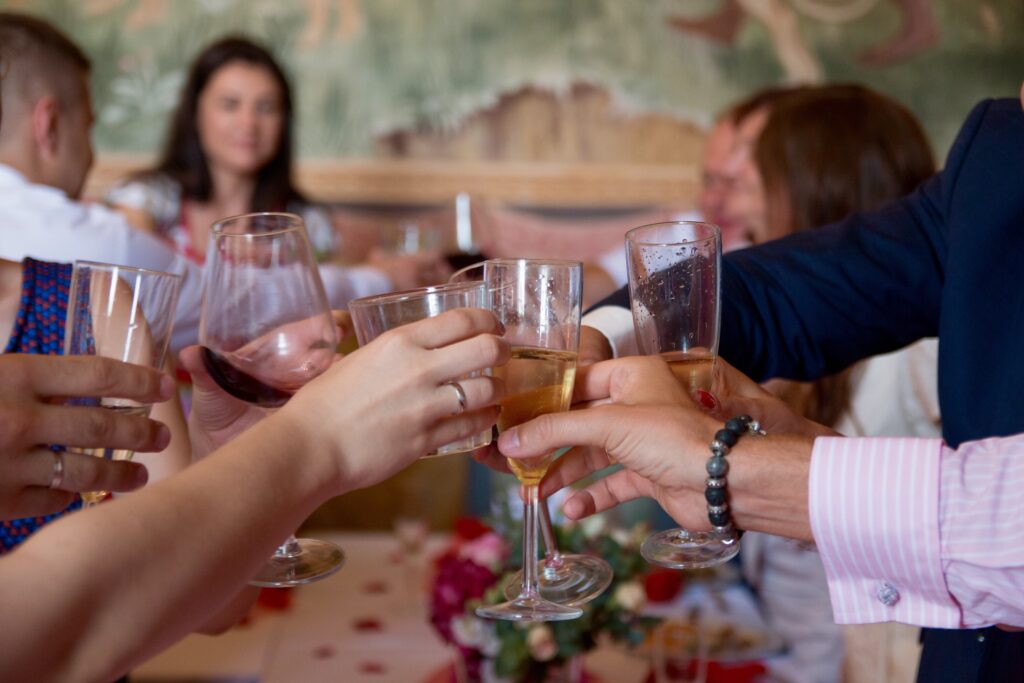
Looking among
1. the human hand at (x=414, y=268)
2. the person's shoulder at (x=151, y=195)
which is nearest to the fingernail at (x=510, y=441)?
the human hand at (x=414, y=268)

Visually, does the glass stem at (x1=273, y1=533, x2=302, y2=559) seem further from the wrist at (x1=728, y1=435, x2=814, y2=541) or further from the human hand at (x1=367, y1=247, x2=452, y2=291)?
the human hand at (x1=367, y1=247, x2=452, y2=291)

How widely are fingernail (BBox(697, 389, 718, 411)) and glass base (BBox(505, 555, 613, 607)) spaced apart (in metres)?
0.25

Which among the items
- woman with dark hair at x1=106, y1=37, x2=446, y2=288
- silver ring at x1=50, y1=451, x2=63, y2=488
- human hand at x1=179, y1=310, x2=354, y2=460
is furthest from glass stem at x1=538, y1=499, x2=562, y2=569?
Result: woman with dark hair at x1=106, y1=37, x2=446, y2=288

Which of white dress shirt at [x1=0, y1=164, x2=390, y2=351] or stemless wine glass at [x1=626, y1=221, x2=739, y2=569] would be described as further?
white dress shirt at [x1=0, y1=164, x2=390, y2=351]

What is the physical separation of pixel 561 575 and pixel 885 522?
439 millimetres

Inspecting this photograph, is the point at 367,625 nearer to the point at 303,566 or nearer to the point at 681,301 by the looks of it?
the point at 303,566

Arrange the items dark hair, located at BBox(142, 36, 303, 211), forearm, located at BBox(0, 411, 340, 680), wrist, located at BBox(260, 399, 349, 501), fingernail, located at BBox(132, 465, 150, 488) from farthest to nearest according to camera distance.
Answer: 1. dark hair, located at BBox(142, 36, 303, 211)
2. fingernail, located at BBox(132, 465, 150, 488)
3. wrist, located at BBox(260, 399, 349, 501)
4. forearm, located at BBox(0, 411, 340, 680)

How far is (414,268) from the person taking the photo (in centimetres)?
318

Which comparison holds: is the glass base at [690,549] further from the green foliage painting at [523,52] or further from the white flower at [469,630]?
the green foliage painting at [523,52]

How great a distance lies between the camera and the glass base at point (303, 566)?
1.28 meters

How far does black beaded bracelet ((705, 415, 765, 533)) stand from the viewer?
1.18m

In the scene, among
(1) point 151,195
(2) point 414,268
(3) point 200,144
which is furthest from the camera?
(3) point 200,144

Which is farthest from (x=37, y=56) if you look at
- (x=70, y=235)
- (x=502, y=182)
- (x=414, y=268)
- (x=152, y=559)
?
(x=502, y=182)

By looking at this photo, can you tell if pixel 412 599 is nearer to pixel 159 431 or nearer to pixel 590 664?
pixel 590 664
